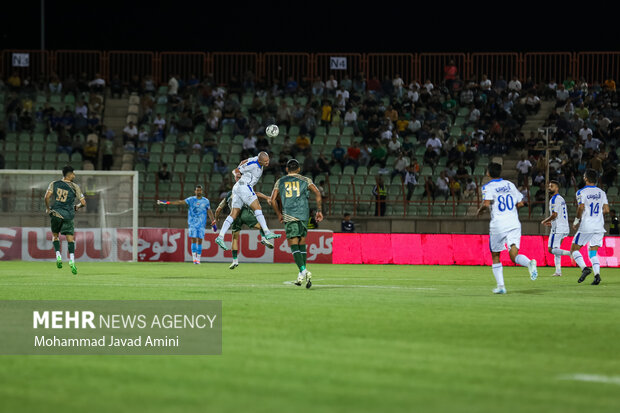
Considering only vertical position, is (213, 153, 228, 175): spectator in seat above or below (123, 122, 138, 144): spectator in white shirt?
below

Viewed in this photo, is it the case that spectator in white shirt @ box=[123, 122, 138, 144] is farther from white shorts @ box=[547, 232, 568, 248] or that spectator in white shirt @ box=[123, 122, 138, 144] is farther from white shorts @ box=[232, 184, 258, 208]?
white shorts @ box=[547, 232, 568, 248]

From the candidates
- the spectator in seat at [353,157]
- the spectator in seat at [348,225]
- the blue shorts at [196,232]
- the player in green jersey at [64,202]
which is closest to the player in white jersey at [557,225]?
the blue shorts at [196,232]

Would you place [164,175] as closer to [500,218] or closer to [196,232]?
[196,232]

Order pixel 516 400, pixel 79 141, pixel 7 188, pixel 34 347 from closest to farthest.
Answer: pixel 516 400 → pixel 34 347 → pixel 7 188 → pixel 79 141

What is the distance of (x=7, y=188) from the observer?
30.0 m

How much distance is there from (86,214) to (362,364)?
2343 centimetres

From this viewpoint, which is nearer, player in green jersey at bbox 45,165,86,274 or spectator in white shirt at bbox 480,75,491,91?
player in green jersey at bbox 45,165,86,274

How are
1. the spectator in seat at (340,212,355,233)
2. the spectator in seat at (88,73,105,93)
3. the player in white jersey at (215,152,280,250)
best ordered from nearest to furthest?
the player in white jersey at (215,152,280,250) → the spectator in seat at (340,212,355,233) → the spectator in seat at (88,73,105,93)

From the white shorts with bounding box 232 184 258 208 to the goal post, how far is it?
7.39 meters

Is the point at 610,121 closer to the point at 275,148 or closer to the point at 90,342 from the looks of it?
the point at 275,148

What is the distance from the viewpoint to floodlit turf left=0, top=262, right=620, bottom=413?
645 centimetres

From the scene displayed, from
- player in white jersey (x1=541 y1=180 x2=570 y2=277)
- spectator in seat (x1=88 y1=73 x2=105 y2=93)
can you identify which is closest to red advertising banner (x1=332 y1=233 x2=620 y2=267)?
player in white jersey (x1=541 y1=180 x2=570 y2=277)

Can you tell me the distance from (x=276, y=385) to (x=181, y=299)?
7002 mm

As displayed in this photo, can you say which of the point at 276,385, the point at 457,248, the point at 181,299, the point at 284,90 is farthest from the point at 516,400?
the point at 284,90
